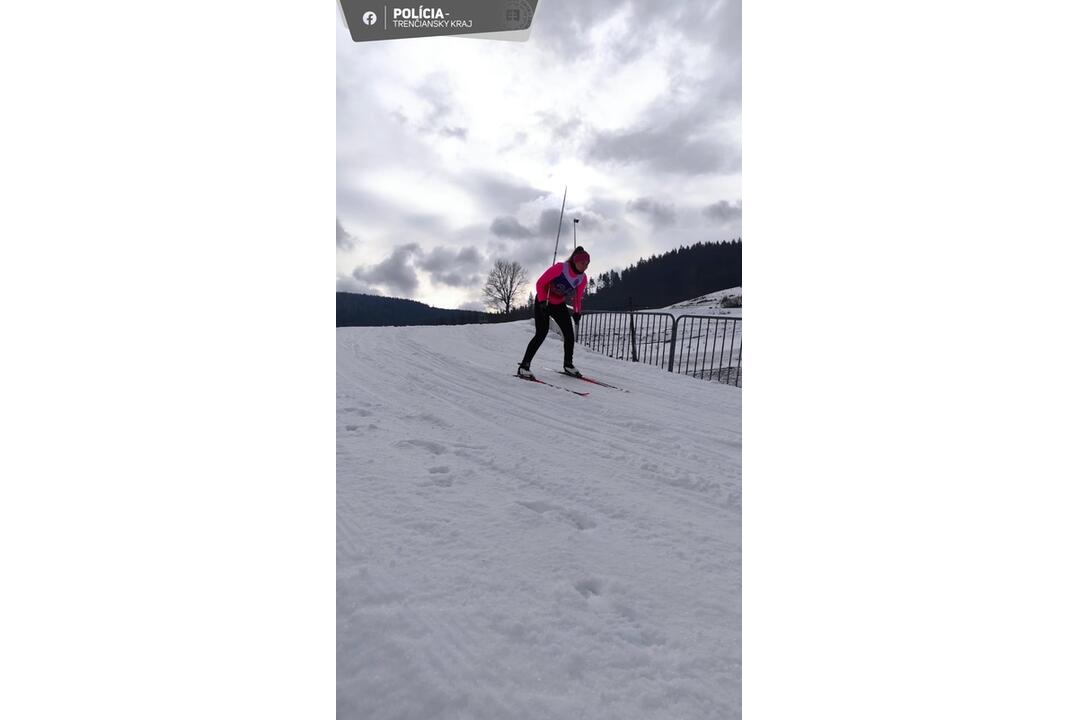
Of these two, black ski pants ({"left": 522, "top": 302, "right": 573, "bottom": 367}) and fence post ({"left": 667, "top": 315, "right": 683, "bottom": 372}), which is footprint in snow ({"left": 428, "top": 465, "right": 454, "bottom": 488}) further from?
fence post ({"left": 667, "top": 315, "right": 683, "bottom": 372})

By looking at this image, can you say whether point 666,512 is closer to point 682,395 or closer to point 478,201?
point 478,201

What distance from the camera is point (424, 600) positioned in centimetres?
151

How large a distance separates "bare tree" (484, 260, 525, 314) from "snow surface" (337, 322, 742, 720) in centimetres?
75

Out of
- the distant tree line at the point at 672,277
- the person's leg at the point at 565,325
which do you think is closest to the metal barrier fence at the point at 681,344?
the person's leg at the point at 565,325

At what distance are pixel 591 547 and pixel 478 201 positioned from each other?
56.4 inches

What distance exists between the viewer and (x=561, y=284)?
13.6 ft

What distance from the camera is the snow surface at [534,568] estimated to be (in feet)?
4.20

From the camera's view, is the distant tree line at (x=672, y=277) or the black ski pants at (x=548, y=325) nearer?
the distant tree line at (x=672, y=277)

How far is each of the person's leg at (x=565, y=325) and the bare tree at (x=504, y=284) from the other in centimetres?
173

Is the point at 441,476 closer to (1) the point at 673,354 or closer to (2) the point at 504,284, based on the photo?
(2) the point at 504,284
